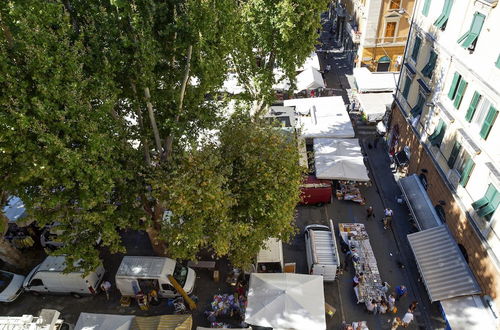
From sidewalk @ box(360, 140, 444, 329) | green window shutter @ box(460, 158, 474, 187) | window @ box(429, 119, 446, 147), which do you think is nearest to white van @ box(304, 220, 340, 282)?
sidewalk @ box(360, 140, 444, 329)

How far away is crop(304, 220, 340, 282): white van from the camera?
1772 cm

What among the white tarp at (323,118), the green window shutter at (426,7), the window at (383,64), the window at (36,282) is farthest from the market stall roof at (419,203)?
the window at (36,282)

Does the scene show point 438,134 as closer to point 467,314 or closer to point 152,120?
point 467,314

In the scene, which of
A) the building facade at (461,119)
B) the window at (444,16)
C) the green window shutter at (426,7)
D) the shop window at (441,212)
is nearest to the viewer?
the building facade at (461,119)

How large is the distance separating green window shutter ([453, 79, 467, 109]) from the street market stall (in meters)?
8.42

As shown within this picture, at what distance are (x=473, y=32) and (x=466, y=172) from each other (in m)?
6.75

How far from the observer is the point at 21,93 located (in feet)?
34.3

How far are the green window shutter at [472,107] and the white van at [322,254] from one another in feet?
29.3

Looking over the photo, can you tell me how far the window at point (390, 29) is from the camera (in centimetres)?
3425

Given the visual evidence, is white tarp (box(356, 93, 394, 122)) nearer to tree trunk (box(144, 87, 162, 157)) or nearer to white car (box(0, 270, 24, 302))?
tree trunk (box(144, 87, 162, 157))

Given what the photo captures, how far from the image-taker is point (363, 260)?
1881 cm

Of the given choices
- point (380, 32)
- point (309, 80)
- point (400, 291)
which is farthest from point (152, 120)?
point (380, 32)

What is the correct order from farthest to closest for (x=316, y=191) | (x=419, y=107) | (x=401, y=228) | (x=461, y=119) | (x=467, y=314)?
(x=316, y=191) < (x=419, y=107) < (x=401, y=228) < (x=461, y=119) < (x=467, y=314)

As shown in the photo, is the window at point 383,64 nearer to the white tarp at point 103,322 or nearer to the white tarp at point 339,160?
the white tarp at point 339,160
